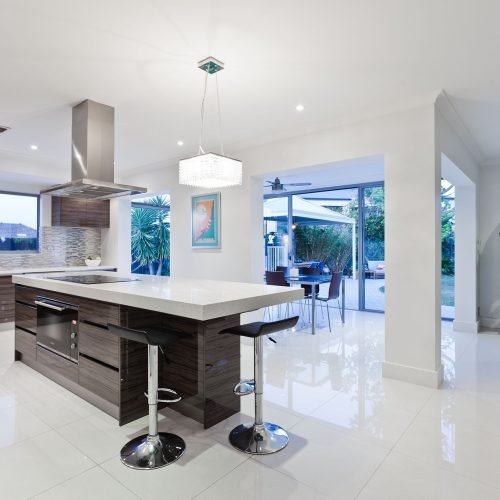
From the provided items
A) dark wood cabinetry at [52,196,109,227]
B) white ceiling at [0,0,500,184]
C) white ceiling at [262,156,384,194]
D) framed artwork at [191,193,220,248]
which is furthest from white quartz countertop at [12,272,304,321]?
dark wood cabinetry at [52,196,109,227]

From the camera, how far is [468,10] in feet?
6.89

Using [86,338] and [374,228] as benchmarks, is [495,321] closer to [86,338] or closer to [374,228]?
[374,228]

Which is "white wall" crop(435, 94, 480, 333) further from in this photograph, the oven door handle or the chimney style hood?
the oven door handle

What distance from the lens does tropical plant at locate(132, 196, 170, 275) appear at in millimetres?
8820

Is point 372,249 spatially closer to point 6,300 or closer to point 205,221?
point 205,221

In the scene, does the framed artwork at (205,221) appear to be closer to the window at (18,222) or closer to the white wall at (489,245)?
the window at (18,222)

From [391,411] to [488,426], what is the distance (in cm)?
65

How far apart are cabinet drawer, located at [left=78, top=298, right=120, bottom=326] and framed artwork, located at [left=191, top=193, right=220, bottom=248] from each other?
7.94 ft

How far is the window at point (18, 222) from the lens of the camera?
6098 millimetres

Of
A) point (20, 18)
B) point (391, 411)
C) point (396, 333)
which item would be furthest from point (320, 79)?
point (391, 411)

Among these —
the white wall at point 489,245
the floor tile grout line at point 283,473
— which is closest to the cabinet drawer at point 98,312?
the floor tile grout line at point 283,473

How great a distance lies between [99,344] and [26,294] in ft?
5.35

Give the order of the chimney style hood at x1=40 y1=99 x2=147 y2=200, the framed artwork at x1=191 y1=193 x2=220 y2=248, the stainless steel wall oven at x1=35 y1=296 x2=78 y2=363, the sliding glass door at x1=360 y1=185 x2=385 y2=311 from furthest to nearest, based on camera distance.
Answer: the sliding glass door at x1=360 y1=185 x2=385 y2=311 → the framed artwork at x1=191 y1=193 x2=220 y2=248 → the chimney style hood at x1=40 y1=99 x2=147 y2=200 → the stainless steel wall oven at x1=35 y1=296 x2=78 y2=363

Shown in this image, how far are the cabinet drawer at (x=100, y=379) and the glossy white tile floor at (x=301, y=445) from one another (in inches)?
6.3
